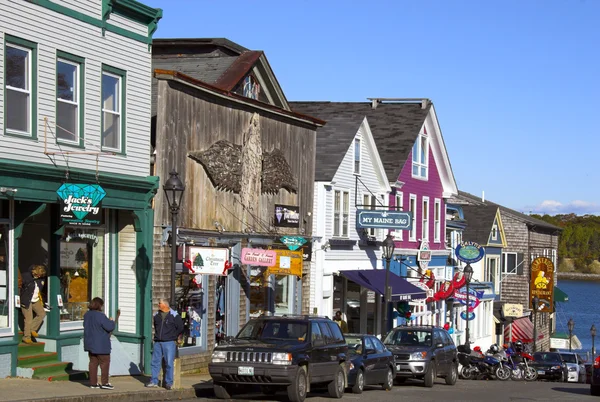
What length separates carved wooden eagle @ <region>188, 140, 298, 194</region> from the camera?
27.1 m

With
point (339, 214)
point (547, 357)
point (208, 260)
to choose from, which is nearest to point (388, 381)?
point (208, 260)

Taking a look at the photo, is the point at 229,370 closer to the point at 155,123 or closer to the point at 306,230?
the point at 155,123

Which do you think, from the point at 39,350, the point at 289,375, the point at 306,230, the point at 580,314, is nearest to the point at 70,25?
the point at 39,350

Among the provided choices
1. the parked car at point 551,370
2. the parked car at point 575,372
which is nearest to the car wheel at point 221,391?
the parked car at point 551,370

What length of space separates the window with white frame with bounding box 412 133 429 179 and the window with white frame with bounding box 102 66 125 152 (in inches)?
915

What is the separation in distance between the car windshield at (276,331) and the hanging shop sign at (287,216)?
33.4 ft

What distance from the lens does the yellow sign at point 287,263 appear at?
2953 centimetres

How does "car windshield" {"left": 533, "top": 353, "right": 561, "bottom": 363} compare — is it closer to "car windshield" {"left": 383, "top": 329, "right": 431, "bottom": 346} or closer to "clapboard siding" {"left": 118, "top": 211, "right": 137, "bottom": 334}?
"car windshield" {"left": 383, "top": 329, "right": 431, "bottom": 346}

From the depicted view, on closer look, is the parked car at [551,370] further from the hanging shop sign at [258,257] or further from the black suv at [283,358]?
the black suv at [283,358]

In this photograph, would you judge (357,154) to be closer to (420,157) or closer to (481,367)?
(420,157)

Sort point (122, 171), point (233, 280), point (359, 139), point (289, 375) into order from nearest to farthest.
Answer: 1. point (289, 375)
2. point (122, 171)
3. point (233, 280)
4. point (359, 139)

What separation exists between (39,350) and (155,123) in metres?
6.39

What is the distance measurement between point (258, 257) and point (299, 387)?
354 inches

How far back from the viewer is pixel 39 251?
21734mm
